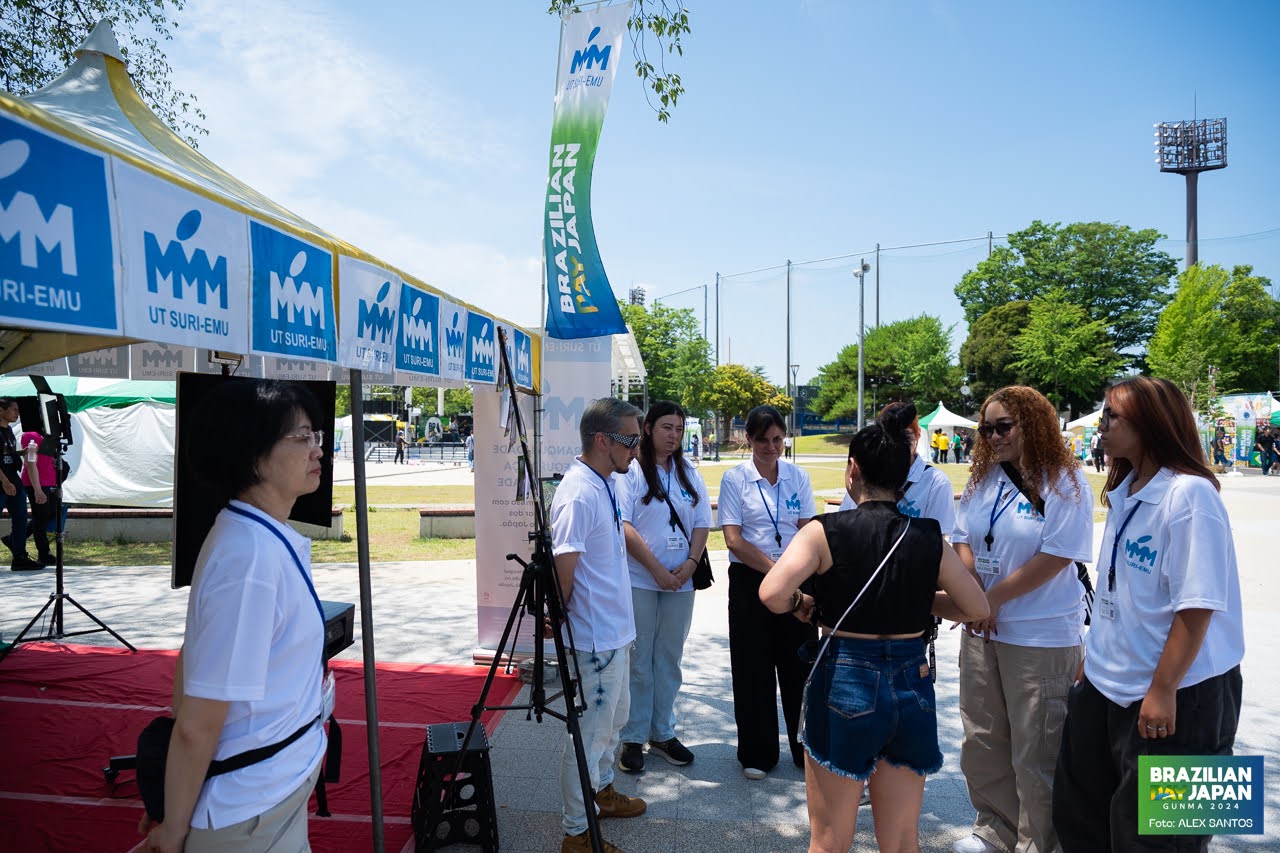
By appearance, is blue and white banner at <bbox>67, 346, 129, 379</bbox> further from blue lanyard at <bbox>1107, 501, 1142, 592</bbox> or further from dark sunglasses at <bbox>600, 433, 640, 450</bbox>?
blue lanyard at <bbox>1107, 501, 1142, 592</bbox>

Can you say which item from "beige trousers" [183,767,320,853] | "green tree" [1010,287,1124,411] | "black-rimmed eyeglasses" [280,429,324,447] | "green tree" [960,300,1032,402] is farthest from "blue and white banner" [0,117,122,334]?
"green tree" [960,300,1032,402]

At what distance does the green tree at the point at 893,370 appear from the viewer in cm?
5788

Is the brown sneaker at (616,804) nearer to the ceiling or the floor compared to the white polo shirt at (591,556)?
nearer to the floor

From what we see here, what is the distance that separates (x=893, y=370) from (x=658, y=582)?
211 feet

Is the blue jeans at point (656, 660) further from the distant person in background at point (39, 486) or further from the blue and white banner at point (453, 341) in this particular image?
the distant person in background at point (39, 486)

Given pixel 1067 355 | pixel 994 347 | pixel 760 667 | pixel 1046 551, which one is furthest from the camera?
pixel 994 347

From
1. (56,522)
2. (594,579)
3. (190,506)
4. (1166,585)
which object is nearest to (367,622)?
(594,579)

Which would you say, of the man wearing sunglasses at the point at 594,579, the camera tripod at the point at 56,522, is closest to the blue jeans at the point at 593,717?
the man wearing sunglasses at the point at 594,579

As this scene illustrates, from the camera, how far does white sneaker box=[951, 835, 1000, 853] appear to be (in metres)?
3.20

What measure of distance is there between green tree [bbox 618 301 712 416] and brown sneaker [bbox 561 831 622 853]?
44.1 metres

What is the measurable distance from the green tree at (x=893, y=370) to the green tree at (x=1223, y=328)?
1423cm

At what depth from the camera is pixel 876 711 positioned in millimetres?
2273

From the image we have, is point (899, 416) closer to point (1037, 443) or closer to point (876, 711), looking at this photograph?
point (1037, 443)

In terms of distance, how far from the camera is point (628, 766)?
404cm
